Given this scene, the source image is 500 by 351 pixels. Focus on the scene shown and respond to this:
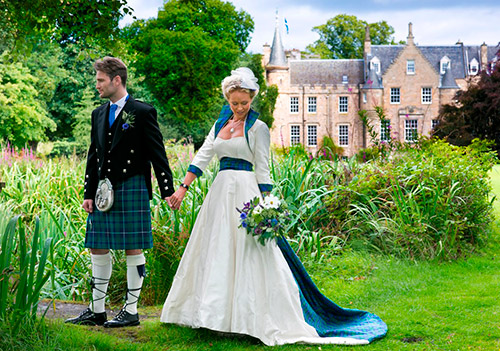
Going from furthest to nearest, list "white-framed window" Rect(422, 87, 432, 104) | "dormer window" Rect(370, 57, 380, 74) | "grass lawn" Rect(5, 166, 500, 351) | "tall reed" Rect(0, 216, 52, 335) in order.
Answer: "white-framed window" Rect(422, 87, 432, 104), "dormer window" Rect(370, 57, 380, 74), "grass lawn" Rect(5, 166, 500, 351), "tall reed" Rect(0, 216, 52, 335)

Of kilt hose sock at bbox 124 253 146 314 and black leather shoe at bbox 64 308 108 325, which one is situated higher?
kilt hose sock at bbox 124 253 146 314

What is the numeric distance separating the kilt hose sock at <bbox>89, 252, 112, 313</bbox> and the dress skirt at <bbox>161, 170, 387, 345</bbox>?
1.56 feet

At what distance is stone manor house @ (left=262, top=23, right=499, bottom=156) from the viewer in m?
48.2

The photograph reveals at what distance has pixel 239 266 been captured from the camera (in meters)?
3.88

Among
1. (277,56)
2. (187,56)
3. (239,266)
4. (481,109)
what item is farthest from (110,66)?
(277,56)

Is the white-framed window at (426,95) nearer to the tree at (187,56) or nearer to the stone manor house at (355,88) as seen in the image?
the stone manor house at (355,88)

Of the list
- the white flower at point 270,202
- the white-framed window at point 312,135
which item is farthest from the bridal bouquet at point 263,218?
the white-framed window at point 312,135

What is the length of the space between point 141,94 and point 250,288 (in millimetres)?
30719

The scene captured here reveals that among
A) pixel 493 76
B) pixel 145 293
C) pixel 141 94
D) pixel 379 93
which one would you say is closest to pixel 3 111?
pixel 141 94

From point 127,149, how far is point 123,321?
122cm

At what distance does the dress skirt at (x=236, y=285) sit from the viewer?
12.5ft

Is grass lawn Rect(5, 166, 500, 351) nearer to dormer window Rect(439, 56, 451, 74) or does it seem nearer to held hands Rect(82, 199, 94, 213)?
held hands Rect(82, 199, 94, 213)

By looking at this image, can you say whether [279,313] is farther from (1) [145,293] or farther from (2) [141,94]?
(2) [141,94]

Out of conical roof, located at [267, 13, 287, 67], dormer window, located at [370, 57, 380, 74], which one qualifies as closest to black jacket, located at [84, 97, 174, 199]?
conical roof, located at [267, 13, 287, 67]
